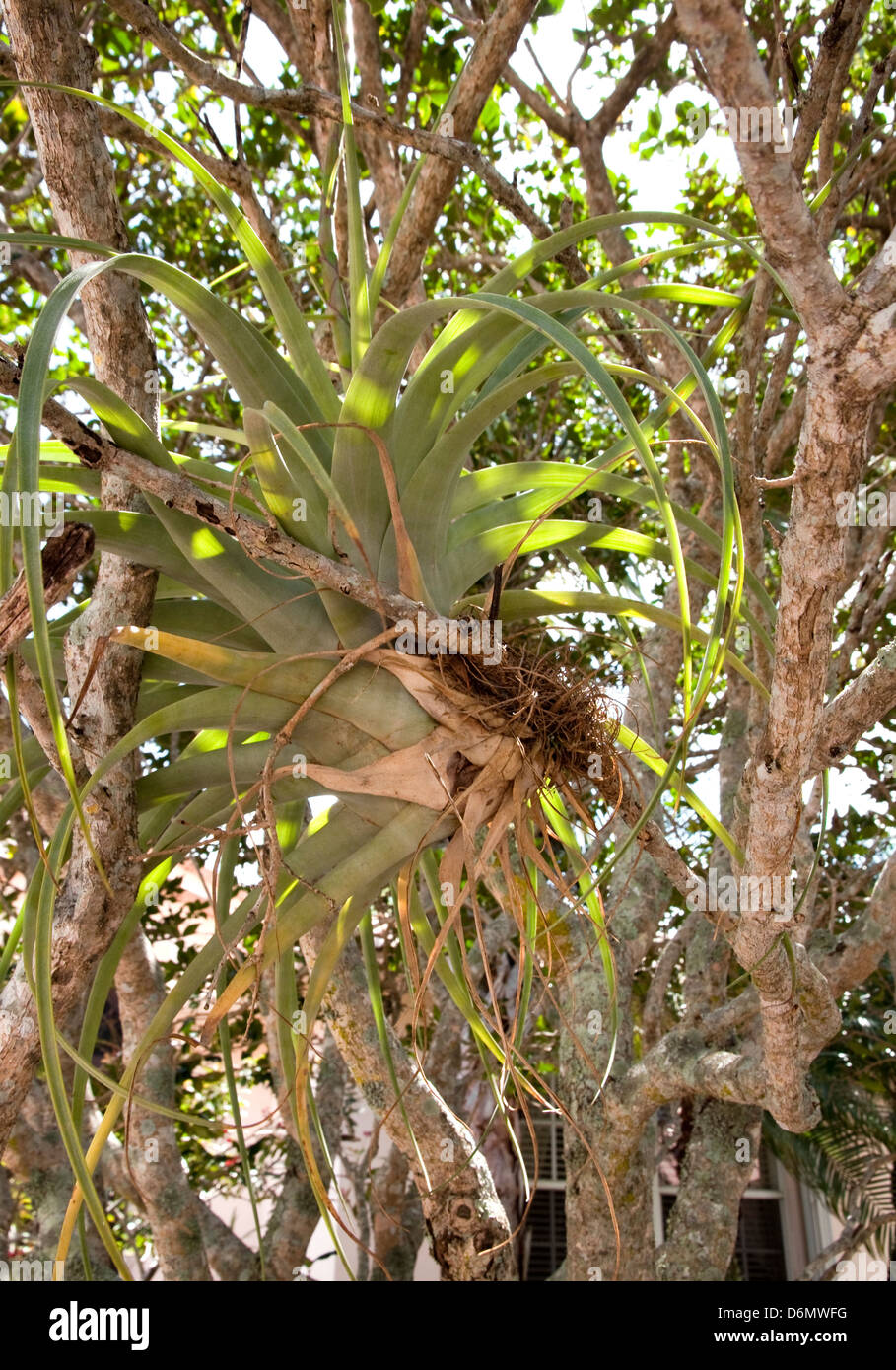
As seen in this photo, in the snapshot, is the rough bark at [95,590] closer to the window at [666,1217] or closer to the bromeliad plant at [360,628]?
the bromeliad plant at [360,628]

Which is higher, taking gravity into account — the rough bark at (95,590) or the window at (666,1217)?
the rough bark at (95,590)

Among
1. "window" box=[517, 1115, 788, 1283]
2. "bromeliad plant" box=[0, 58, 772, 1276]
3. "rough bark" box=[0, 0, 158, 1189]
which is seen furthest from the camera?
"window" box=[517, 1115, 788, 1283]

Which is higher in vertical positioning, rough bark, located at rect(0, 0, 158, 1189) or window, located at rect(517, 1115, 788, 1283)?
rough bark, located at rect(0, 0, 158, 1189)

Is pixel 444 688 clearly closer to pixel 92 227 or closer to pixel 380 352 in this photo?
pixel 380 352

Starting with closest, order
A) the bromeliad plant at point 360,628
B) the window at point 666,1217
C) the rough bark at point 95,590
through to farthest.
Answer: the bromeliad plant at point 360,628 < the rough bark at point 95,590 < the window at point 666,1217

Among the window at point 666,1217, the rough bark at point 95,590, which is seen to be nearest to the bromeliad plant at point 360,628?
the rough bark at point 95,590

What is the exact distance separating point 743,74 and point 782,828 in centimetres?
117

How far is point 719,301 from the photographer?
1.80 m

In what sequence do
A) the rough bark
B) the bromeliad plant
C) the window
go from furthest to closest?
1. the window
2. the rough bark
3. the bromeliad plant

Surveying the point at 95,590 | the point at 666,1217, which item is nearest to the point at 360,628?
the point at 95,590

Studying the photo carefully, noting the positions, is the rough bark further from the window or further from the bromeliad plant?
the window

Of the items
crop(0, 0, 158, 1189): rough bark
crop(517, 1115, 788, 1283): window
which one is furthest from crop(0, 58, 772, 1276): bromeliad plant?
crop(517, 1115, 788, 1283): window

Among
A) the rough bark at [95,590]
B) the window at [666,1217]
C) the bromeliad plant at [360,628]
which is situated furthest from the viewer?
the window at [666,1217]

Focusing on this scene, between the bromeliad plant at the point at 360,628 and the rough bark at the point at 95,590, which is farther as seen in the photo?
the rough bark at the point at 95,590
